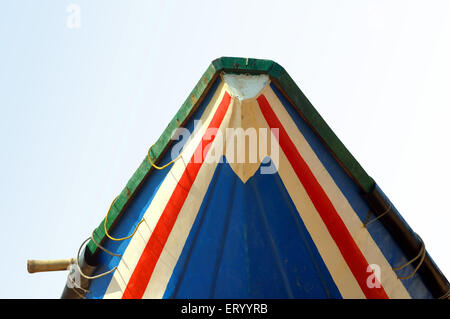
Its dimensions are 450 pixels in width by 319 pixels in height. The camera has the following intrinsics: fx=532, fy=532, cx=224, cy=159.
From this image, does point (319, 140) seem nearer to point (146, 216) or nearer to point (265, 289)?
point (265, 289)

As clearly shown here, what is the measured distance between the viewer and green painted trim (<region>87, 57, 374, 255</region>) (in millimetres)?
3963

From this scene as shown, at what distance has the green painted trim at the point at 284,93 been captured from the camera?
3.96m

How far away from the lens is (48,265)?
4.89 meters

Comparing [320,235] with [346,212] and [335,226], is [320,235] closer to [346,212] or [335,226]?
[335,226]

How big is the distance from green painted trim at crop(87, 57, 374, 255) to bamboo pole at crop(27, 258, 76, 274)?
45 centimetres

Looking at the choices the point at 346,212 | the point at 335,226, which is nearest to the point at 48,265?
the point at 335,226

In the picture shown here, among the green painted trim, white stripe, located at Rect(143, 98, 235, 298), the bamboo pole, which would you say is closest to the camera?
the green painted trim

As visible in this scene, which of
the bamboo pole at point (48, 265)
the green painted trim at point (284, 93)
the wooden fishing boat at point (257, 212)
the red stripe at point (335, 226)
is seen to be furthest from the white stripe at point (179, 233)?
the bamboo pole at point (48, 265)

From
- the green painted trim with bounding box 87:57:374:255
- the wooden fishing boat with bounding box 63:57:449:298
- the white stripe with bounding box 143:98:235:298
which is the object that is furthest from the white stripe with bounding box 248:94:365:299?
the white stripe with bounding box 143:98:235:298

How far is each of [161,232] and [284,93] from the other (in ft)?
4.81

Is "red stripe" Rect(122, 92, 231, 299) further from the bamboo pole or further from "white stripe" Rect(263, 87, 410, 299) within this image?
the bamboo pole

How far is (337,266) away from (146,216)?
160cm
